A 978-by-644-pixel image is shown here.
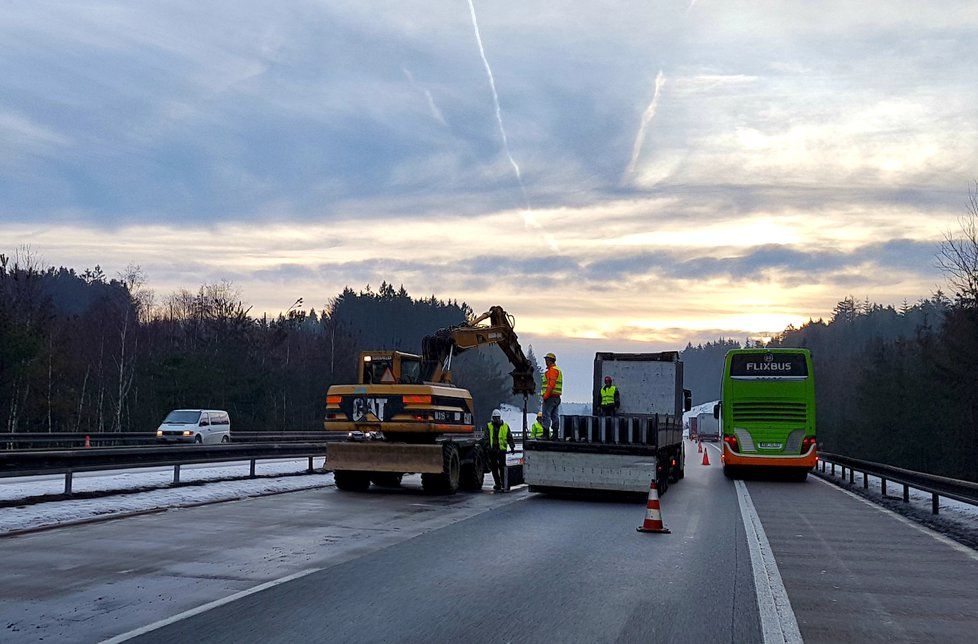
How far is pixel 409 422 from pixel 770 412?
11741 mm

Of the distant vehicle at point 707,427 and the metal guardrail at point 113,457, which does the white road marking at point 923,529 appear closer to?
the metal guardrail at point 113,457

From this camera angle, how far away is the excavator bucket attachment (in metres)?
18.3

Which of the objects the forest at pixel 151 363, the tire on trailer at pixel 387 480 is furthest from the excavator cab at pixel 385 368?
the forest at pixel 151 363

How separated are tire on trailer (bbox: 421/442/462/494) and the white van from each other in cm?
1805

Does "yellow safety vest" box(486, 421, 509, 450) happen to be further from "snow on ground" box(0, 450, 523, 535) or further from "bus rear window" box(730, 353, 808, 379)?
"bus rear window" box(730, 353, 808, 379)

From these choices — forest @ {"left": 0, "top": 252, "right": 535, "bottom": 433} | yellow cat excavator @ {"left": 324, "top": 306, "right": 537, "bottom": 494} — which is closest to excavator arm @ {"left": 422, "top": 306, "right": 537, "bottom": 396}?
yellow cat excavator @ {"left": 324, "top": 306, "right": 537, "bottom": 494}

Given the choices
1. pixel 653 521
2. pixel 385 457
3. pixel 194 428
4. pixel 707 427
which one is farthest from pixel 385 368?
pixel 707 427

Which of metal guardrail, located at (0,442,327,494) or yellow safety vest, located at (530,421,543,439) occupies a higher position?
yellow safety vest, located at (530,421,543,439)

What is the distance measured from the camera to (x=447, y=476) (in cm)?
1870

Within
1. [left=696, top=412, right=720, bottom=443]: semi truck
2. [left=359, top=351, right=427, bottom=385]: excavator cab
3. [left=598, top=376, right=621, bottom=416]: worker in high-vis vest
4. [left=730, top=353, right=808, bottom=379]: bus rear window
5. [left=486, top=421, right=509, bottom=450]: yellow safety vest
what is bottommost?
[left=696, top=412, right=720, bottom=443]: semi truck

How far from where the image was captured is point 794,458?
25406mm

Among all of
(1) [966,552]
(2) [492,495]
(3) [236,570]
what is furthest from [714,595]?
(2) [492,495]

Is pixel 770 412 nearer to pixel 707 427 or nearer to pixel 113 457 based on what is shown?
pixel 113 457

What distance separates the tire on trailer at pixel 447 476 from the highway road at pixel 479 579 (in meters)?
3.20
